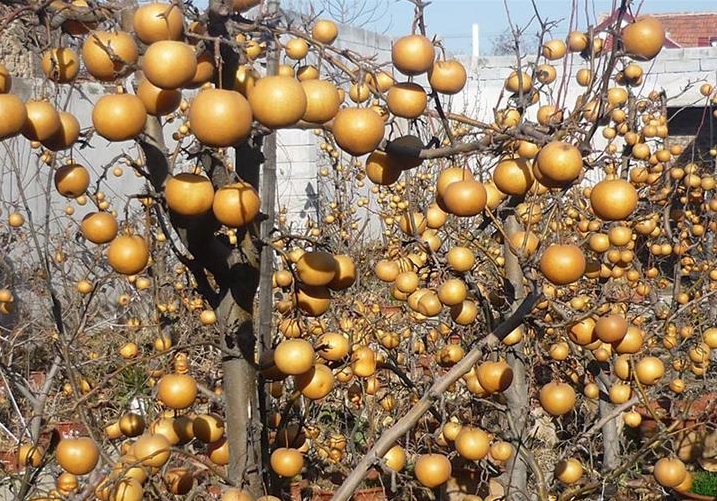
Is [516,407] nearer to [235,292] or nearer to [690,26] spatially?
[235,292]

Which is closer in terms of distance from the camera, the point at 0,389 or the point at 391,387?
the point at 391,387

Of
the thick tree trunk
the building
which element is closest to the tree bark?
the thick tree trunk

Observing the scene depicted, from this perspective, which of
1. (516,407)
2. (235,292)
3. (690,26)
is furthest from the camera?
(690,26)

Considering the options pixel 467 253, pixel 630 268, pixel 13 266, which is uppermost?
pixel 467 253

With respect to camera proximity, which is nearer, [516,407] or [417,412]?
[417,412]

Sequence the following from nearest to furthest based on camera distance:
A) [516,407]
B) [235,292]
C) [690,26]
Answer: [235,292] < [516,407] < [690,26]

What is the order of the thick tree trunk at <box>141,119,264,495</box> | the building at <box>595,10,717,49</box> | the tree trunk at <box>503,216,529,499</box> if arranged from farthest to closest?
the building at <box>595,10,717,49</box> < the tree trunk at <box>503,216,529,499</box> < the thick tree trunk at <box>141,119,264,495</box>

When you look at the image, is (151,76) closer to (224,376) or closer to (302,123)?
(302,123)

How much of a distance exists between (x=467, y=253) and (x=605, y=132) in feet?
9.00

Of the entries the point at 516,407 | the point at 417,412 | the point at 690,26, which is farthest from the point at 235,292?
the point at 690,26

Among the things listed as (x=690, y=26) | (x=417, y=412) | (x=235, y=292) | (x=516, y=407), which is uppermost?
(x=235, y=292)

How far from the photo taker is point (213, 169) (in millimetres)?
1443

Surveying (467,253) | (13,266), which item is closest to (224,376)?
(467,253)

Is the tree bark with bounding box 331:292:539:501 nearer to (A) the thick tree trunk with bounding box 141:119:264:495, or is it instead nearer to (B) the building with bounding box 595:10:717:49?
(A) the thick tree trunk with bounding box 141:119:264:495
